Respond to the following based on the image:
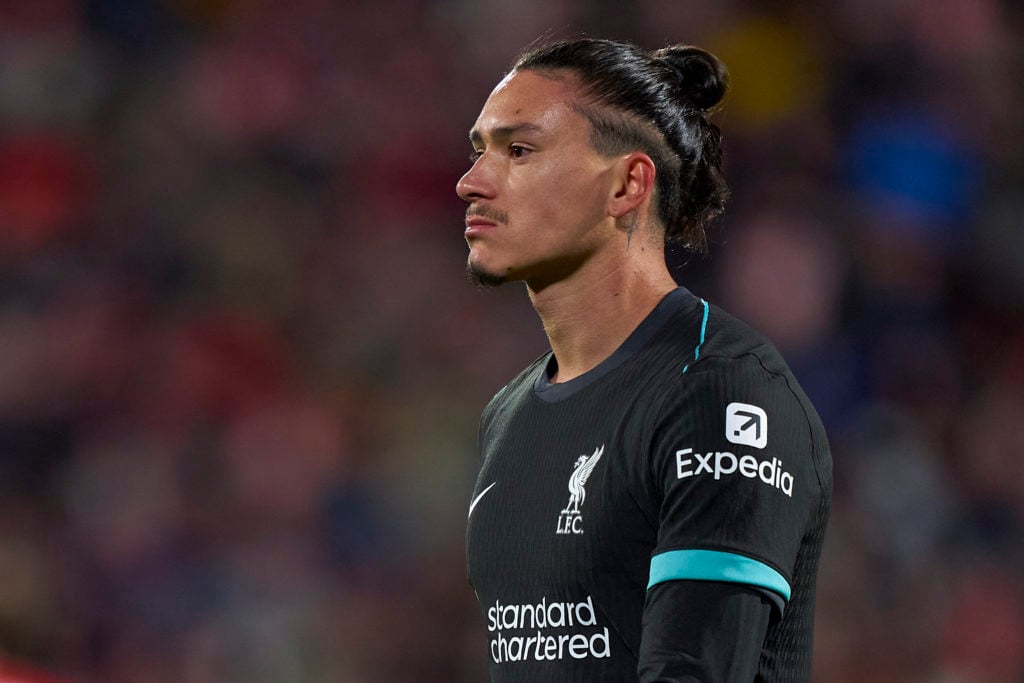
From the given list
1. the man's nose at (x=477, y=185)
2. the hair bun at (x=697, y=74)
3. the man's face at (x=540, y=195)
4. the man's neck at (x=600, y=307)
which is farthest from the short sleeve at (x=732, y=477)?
the hair bun at (x=697, y=74)

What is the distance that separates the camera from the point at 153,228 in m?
7.81

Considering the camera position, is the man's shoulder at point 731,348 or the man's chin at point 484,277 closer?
the man's shoulder at point 731,348

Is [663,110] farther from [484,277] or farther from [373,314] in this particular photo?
[373,314]

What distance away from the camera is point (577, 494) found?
241 cm

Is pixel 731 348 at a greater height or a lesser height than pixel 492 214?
lesser

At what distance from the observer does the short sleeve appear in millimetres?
2145

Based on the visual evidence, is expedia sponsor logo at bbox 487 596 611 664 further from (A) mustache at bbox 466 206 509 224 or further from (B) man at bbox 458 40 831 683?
(A) mustache at bbox 466 206 509 224

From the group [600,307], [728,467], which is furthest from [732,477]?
[600,307]

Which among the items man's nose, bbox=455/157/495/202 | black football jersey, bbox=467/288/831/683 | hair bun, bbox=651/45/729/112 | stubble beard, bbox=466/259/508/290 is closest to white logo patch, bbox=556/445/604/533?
black football jersey, bbox=467/288/831/683

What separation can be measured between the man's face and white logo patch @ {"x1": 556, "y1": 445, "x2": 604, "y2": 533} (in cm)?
40

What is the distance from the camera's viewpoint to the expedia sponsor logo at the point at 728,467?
2.18 meters

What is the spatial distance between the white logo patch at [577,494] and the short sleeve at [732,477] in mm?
146

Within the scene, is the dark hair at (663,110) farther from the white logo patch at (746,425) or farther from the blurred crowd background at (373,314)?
the blurred crowd background at (373,314)

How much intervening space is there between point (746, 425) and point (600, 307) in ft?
1.69
